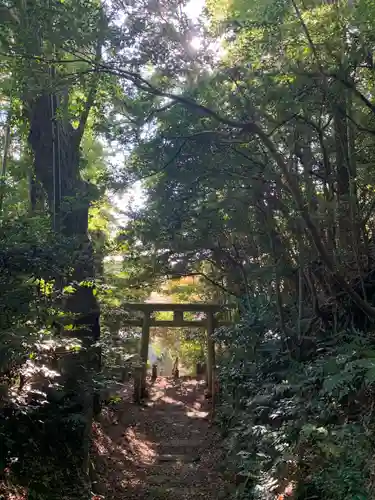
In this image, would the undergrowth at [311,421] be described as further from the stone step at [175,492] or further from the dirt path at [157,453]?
A: the dirt path at [157,453]

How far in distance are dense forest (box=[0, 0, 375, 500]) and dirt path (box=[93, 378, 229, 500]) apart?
695mm

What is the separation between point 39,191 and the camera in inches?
309

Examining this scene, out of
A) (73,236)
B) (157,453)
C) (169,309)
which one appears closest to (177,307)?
(169,309)

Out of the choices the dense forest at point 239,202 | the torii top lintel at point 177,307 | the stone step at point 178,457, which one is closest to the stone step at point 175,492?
the dense forest at point 239,202

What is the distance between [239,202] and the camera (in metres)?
5.64

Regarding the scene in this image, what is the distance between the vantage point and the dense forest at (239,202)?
374 centimetres

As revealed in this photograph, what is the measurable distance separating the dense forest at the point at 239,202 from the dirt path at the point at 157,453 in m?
0.70

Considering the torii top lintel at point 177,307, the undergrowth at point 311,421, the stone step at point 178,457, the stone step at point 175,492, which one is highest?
the torii top lintel at point 177,307

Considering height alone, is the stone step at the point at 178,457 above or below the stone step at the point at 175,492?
below

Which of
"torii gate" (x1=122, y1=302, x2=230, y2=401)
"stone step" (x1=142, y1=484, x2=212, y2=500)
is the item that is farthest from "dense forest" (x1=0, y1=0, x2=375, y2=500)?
"torii gate" (x1=122, y1=302, x2=230, y2=401)

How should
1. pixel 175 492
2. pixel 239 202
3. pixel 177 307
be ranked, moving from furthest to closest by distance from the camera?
pixel 177 307, pixel 175 492, pixel 239 202

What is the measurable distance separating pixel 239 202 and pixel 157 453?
5194 mm

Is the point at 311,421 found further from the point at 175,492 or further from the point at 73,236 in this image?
the point at 73,236

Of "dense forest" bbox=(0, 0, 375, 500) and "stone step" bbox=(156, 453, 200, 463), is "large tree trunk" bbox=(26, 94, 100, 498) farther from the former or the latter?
"stone step" bbox=(156, 453, 200, 463)
